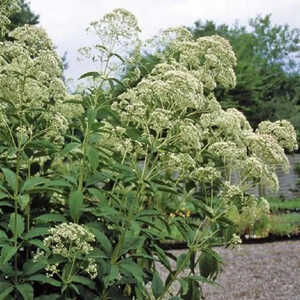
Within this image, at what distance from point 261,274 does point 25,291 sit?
6.79 metres

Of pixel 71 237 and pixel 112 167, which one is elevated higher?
pixel 112 167

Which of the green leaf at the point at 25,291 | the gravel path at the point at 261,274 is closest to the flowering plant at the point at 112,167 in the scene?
the green leaf at the point at 25,291

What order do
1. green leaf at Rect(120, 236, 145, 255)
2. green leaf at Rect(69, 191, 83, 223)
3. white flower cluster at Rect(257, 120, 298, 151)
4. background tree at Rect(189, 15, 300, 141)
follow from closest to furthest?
1. green leaf at Rect(69, 191, 83, 223)
2. green leaf at Rect(120, 236, 145, 255)
3. white flower cluster at Rect(257, 120, 298, 151)
4. background tree at Rect(189, 15, 300, 141)

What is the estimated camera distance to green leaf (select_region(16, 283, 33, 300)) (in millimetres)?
2867

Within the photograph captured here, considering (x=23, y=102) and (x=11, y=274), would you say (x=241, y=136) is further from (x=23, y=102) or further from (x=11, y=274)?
(x=11, y=274)

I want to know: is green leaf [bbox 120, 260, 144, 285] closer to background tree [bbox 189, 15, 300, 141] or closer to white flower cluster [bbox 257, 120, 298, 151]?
white flower cluster [bbox 257, 120, 298, 151]

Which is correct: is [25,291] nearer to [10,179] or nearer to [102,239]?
[102,239]

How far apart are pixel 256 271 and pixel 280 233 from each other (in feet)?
9.97

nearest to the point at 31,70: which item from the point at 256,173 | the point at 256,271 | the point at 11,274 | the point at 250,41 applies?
the point at 11,274

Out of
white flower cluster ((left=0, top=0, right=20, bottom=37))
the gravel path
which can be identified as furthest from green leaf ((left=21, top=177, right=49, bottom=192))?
the gravel path

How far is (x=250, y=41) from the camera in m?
35.0

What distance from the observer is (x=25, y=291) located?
9.46ft

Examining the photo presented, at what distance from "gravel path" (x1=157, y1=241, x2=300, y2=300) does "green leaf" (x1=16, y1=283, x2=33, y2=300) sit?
4387 millimetres

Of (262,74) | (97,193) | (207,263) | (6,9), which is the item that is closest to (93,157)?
(97,193)
